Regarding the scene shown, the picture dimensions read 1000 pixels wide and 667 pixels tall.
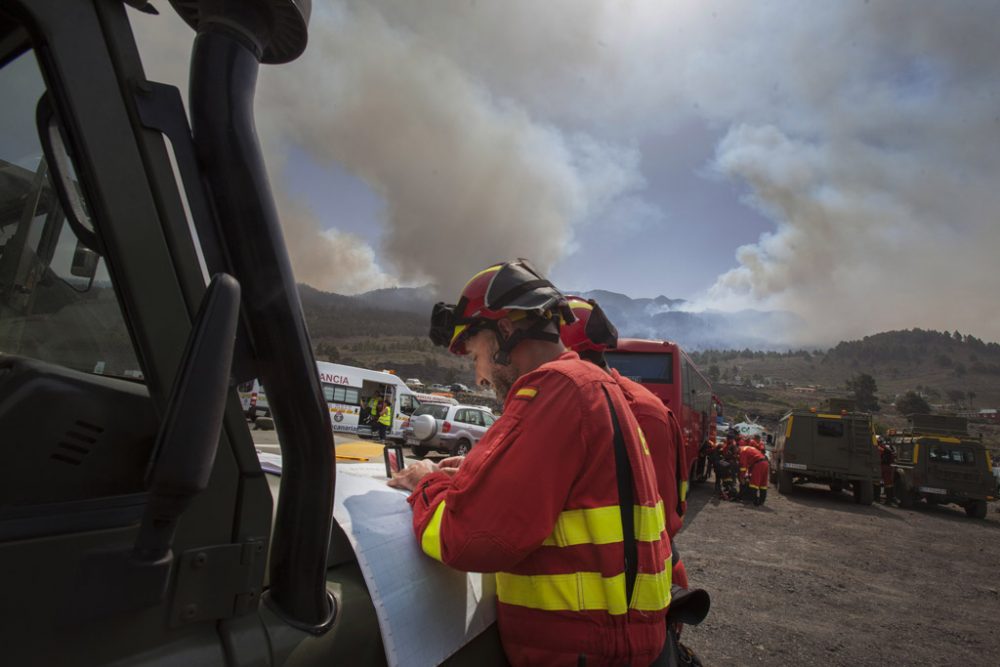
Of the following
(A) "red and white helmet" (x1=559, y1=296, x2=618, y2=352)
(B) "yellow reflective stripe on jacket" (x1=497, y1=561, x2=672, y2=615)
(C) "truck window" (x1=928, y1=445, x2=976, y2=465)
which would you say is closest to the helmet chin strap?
(B) "yellow reflective stripe on jacket" (x1=497, y1=561, x2=672, y2=615)

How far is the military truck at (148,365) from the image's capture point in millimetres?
699

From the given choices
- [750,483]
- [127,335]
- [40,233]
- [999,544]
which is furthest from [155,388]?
[999,544]

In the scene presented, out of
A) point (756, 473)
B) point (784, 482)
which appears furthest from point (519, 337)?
point (784, 482)

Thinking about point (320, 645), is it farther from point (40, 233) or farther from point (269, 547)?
point (40, 233)

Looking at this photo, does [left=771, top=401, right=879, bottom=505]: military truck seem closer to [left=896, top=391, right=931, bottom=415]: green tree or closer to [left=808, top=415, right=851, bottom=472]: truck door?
[left=808, top=415, right=851, bottom=472]: truck door

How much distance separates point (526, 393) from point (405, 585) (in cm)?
59

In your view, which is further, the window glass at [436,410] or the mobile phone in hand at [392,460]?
the window glass at [436,410]

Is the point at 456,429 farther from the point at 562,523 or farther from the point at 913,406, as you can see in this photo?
the point at 913,406

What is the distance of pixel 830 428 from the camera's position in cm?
1535

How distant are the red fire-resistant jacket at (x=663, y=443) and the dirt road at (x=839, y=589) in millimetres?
2523

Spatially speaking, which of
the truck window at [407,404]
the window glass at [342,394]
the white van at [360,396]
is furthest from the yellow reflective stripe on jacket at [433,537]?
the truck window at [407,404]

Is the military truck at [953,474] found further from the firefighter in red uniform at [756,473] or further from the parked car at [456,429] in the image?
the parked car at [456,429]

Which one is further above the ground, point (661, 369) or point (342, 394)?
point (661, 369)

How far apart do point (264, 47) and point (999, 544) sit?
1564 cm
